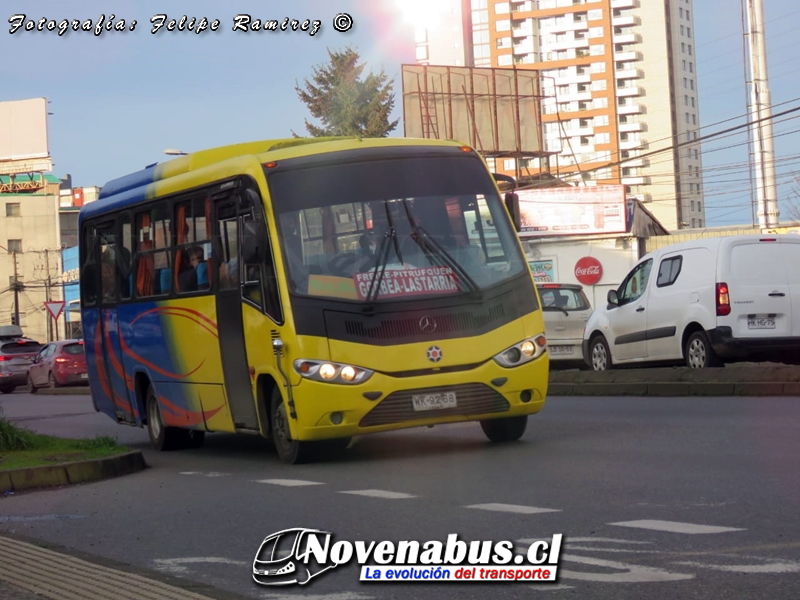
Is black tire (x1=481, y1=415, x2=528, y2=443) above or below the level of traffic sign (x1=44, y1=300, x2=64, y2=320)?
below

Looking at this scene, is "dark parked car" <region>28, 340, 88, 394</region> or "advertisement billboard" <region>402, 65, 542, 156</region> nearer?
"dark parked car" <region>28, 340, 88, 394</region>

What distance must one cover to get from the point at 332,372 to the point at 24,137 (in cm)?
9878

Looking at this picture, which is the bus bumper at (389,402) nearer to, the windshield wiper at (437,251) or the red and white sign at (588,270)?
the windshield wiper at (437,251)

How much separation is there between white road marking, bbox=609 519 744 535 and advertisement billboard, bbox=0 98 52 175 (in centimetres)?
10055

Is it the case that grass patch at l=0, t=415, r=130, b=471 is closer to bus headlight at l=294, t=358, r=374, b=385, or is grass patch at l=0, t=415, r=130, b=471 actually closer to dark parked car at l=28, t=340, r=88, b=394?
bus headlight at l=294, t=358, r=374, b=385

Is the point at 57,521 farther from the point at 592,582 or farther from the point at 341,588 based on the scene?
the point at 592,582

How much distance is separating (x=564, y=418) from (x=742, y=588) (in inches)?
403

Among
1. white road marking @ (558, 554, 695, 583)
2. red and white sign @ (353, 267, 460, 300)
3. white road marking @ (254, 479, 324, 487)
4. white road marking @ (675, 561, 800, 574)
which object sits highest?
red and white sign @ (353, 267, 460, 300)

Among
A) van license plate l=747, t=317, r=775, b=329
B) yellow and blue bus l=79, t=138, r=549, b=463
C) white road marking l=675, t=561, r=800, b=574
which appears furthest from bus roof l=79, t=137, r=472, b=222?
white road marking l=675, t=561, r=800, b=574

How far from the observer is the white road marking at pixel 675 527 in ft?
23.3

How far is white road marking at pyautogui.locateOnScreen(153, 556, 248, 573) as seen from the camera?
7037 mm

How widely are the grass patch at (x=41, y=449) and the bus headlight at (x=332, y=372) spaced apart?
8.46 ft

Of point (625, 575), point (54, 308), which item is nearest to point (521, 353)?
point (625, 575)

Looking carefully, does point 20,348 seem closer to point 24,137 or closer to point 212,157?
point 212,157
